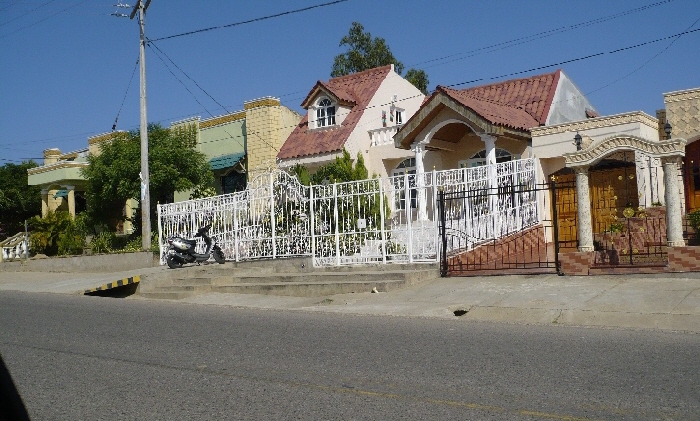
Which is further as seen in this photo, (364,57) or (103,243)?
(364,57)

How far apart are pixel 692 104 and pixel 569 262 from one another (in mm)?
9000

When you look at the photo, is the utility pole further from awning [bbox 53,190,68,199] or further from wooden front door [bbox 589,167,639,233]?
awning [bbox 53,190,68,199]

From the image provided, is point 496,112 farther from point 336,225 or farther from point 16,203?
point 16,203

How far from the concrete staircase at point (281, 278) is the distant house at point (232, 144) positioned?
1115cm

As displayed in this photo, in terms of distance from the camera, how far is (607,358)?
277 inches

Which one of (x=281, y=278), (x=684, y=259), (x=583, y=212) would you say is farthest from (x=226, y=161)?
(x=684, y=259)

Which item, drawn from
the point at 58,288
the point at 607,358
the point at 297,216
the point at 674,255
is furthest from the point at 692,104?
the point at 58,288

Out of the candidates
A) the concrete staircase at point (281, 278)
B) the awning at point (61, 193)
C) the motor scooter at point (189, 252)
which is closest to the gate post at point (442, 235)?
the concrete staircase at point (281, 278)

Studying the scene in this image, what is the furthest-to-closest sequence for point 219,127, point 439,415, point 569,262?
point 219,127 → point 569,262 → point 439,415

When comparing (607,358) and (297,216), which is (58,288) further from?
(607,358)

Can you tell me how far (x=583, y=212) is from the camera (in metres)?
13.3

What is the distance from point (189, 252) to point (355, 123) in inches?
424

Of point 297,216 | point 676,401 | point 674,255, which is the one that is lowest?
point 676,401

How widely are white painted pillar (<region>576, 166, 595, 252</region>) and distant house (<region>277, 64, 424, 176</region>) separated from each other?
11.8 metres
